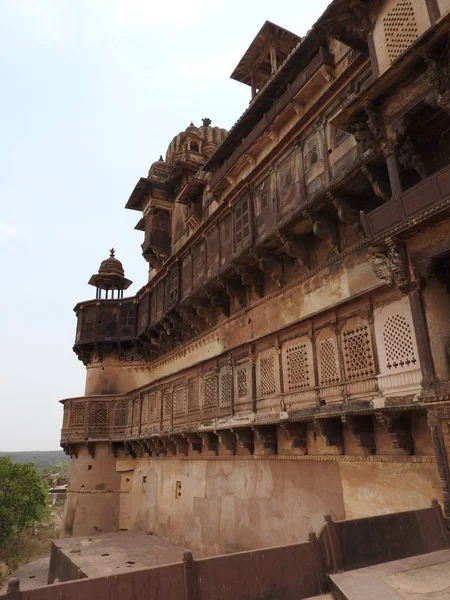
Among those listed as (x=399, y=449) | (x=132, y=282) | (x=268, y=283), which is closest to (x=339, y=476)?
(x=399, y=449)

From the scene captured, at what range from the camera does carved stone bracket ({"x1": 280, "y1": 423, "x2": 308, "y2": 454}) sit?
954 centimetres

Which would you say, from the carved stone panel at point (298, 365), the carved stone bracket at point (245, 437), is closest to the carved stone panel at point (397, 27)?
the carved stone panel at point (298, 365)

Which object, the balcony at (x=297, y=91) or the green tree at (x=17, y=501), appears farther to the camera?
the green tree at (x=17, y=501)

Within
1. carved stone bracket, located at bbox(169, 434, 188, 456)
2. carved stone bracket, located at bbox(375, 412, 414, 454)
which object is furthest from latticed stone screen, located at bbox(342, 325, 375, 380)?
carved stone bracket, located at bbox(169, 434, 188, 456)

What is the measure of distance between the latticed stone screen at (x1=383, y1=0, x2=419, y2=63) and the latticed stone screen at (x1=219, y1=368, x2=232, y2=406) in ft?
27.0

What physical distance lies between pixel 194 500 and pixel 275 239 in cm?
856

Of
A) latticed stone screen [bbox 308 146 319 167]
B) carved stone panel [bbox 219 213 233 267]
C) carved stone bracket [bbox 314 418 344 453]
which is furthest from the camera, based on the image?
carved stone panel [bbox 219 213 233 267]

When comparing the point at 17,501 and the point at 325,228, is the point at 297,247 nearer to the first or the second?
the point at 325,228

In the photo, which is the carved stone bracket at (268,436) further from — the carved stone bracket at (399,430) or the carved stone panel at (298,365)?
the carved stone bracket at (399,430)

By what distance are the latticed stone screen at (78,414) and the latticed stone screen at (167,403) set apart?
658 cm

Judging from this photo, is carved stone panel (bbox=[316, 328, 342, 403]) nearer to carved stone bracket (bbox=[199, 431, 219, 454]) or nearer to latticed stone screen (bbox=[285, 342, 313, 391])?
latticed stone screen (bbox=[285, 342, 313, 391])

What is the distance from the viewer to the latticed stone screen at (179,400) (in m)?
14.5

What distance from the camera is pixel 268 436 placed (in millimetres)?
10406

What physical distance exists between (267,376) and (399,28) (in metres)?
7.46
